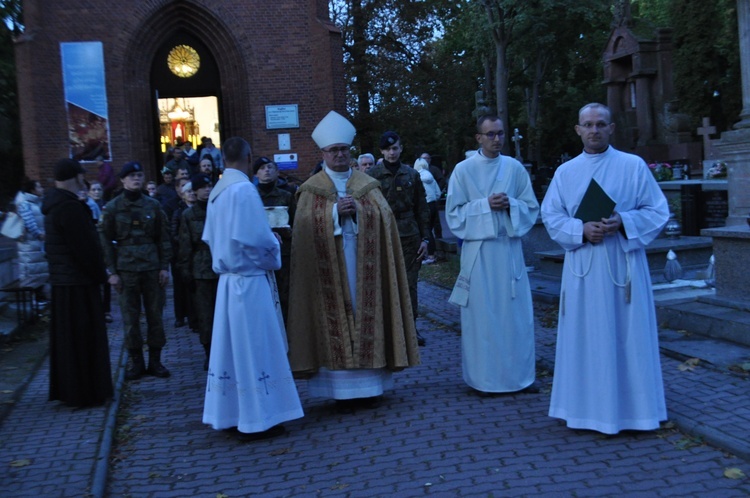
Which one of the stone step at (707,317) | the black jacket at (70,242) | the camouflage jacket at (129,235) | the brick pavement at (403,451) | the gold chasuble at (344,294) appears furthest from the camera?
the camouflage jacket at (129,235)

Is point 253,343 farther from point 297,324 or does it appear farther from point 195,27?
point 195,27

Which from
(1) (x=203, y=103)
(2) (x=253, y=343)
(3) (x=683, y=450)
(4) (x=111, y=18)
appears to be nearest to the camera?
(3) (x=683, y=450)

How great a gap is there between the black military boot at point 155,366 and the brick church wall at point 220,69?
42.5 ft

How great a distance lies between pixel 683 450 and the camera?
17.5 feet

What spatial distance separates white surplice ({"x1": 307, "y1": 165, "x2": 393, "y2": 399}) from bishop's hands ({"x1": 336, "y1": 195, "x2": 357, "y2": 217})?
6 cm

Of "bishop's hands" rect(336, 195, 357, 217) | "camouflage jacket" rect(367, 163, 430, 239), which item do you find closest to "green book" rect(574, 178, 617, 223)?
"bishop's hands" rect(336, 195, 357, 217)

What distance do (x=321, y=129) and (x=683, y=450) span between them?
366cm

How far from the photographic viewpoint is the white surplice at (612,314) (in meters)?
5.65

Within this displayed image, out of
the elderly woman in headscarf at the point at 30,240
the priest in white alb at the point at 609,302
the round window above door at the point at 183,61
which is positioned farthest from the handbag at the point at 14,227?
the round window above door at the point at 183,61

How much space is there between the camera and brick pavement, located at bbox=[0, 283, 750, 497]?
5.02m

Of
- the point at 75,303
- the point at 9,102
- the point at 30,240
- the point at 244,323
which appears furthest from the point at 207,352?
the point at 9,102

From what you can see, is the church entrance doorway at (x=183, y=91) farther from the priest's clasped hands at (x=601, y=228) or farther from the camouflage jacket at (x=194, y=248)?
the priest's clasped hands at (x=601, y=228)

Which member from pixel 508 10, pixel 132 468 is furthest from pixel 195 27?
pixel 132 468

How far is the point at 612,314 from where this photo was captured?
5723 mm
